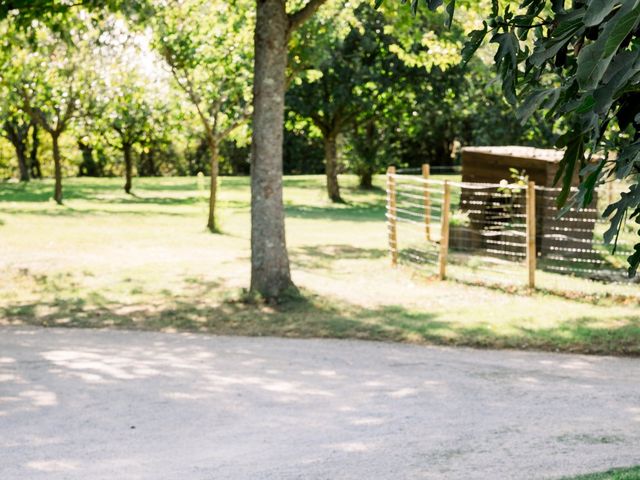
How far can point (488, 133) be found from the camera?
42031 millimetres

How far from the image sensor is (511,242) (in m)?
18.5

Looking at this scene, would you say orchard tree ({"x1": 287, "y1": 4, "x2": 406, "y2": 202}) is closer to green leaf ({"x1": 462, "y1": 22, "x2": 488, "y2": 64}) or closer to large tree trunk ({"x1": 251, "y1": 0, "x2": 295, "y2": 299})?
large tree trunk ({"x1": 251, "y1": 0, "x2": 295, "y2": 299})

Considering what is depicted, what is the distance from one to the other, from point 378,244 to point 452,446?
15998 mm

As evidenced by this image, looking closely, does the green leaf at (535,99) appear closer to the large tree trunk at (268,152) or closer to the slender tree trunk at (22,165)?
the large tree trunk at (268,152)

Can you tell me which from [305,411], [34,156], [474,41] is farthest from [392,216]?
[34,156]

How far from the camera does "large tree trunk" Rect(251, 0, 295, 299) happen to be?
13.3 meters

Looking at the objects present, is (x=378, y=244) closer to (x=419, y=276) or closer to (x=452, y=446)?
(x=419, y=276)

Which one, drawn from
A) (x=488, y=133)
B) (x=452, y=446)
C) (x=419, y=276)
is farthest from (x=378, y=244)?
(x=488, y=133)

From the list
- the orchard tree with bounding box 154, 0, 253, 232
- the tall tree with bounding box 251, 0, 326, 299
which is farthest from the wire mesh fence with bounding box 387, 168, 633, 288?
the orchard tree with bounding box 154, 0, 253, 232

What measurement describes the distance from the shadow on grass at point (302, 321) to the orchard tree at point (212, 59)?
849cm

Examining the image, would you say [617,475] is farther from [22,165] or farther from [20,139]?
[22,165]

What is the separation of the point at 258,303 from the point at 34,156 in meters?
43.3

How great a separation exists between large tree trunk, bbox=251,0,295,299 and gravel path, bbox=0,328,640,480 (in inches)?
102

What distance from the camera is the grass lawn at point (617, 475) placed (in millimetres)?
5429
